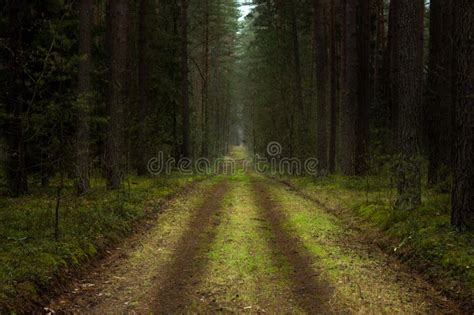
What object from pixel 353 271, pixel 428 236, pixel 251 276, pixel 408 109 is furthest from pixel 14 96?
pixel 428 236

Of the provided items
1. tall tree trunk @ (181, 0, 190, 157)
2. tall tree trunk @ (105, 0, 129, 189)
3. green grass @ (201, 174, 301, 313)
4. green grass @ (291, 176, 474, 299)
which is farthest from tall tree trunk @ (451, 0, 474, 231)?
tall tree trunk @ (181, 0, 190, 157)

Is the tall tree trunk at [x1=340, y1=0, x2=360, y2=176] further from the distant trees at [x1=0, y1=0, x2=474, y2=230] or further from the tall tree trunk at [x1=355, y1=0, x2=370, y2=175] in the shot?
the tall tree trunk at [x1=355, y1=0, x2=370, y2=175]

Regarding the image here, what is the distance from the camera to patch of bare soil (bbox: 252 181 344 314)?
240 inches

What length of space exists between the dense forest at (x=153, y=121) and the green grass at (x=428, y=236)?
49 mm

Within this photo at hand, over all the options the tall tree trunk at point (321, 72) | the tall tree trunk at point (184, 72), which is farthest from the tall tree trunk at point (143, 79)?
the tall tree trunk at point (321, 72)

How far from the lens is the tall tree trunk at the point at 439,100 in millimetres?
13781

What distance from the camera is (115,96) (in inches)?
616

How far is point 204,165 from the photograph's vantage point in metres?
34.5

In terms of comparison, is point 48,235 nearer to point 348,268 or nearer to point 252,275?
point 252,275

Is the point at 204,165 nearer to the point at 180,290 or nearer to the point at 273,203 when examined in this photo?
the point at 273,203

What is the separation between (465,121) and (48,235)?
26.5 ft

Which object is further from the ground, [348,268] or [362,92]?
[362,92]

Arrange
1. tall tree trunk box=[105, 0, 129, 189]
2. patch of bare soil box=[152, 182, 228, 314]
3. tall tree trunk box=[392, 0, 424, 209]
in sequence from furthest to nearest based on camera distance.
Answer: tall tree trunk box=[105, 0, 129, 189] → tall tree trunk box=[392, 0, 424, 209] → patch of bare soil box=[152, 182, 228, 314]

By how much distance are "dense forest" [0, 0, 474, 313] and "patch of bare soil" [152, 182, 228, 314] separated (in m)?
0.33
